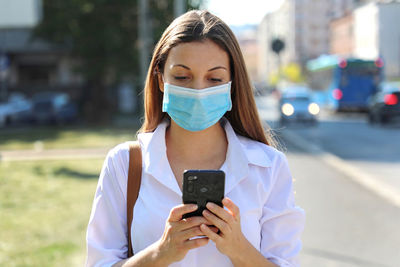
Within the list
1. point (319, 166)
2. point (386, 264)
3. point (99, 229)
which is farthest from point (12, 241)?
point (319, 166)

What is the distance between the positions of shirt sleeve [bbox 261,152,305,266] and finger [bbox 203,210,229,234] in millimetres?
305

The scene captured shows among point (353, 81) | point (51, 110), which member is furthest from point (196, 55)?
point (353, 81)

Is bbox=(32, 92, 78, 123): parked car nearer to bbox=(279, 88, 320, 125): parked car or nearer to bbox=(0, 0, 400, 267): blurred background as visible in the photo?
bbox=(0, 0, 400, 267): blurred background

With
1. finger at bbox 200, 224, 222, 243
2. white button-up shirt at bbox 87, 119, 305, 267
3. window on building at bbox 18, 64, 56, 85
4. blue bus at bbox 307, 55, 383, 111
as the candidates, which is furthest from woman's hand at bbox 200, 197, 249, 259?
window on building at bbox 18, 64, 56, 85

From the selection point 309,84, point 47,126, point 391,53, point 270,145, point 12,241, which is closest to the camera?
point 270,145

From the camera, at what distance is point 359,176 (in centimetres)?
1189

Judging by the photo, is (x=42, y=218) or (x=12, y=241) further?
(x=42, y=218)

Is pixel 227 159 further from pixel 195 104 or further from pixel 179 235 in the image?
pixel 179 235

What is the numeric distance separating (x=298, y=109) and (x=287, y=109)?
1.92 feet

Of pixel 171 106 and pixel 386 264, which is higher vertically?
pixel 171 106

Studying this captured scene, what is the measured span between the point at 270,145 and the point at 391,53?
224 ft

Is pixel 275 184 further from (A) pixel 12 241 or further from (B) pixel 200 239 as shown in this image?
(A) pixel 12 241

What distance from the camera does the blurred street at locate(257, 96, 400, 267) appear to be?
655 centimetres

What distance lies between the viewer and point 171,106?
241 centimetres
